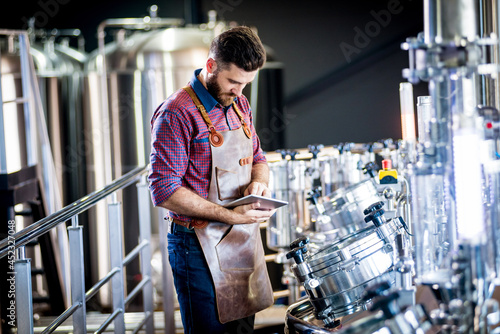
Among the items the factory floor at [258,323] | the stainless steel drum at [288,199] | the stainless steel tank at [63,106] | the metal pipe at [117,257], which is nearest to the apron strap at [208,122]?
the metal pipe at [117,257]

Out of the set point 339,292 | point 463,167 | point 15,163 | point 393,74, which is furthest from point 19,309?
point 393,74

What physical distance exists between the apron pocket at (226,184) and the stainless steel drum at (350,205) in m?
0.81

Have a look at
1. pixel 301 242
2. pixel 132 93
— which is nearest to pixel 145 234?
pixel 301 242

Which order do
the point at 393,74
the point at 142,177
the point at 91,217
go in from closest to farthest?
the point at 142,177, the point at 91,217, the point at 393,74

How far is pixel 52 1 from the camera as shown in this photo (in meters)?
7.48

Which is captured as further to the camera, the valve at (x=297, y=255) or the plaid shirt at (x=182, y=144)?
the plaid shirt at (x=182, y=144)

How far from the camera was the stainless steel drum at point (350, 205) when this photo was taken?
2.96 m

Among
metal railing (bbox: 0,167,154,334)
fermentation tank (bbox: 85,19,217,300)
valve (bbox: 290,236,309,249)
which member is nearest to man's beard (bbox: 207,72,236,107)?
valve (bbox: 290,236,309,249)

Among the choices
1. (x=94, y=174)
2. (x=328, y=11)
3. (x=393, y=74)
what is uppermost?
(x=328, y=11)

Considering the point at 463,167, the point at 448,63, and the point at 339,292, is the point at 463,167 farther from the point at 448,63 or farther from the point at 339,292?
the point at 339,292

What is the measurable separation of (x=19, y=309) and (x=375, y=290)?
48.3 inches

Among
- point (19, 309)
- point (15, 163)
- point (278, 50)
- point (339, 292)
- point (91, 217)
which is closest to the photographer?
point (339, 292)

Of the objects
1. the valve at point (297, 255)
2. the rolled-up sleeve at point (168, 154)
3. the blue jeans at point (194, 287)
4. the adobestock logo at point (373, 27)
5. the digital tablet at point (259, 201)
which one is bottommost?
the blue jeans at point (194, 287)

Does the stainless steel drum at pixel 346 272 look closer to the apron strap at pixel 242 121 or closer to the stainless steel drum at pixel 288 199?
the apron strap at pixel 242 121
